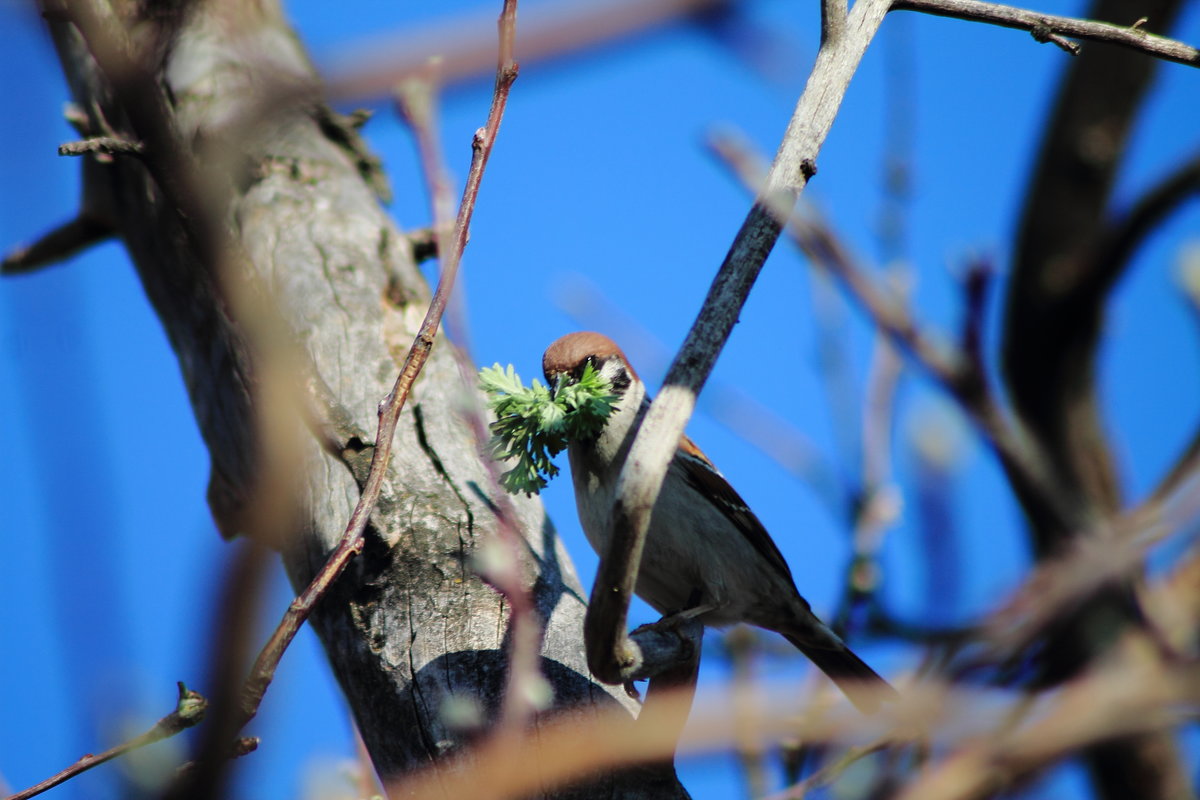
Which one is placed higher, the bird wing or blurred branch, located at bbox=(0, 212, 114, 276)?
blurred branch, located at bbox=(0, 212, 114, 276)

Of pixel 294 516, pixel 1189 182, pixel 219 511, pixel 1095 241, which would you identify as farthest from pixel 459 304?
pixel 1095 241

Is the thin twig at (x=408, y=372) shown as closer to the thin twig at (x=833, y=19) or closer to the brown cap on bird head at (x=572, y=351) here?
the thin twig at (x=833, y=19)

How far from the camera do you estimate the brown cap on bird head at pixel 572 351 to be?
2.67m

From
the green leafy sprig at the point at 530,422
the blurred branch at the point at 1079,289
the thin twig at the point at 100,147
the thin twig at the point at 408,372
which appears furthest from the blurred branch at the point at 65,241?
the blurred branch at the point at 1079,289

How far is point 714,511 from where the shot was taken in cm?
275

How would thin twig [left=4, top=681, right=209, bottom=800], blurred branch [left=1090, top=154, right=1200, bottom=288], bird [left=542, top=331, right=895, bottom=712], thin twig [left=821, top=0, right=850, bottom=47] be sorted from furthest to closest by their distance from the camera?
blurred branch [left=1090, top=154, right=1200, bottom=288]
bird [left=542, top=331, right=895, bottom=712]
thin twig [left=821, top=0, right=850, bottom=47]
thin twig [left=4, top=681, right=209, bottom=800]

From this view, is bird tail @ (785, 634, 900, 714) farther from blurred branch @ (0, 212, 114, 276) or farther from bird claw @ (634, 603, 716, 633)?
blurred branch @ (0, 212, 114, 276)

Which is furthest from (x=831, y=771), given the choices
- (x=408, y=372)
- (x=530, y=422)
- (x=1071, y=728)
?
(x=530, y=422)

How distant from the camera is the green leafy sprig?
7.03ft

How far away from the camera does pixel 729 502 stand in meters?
2.84

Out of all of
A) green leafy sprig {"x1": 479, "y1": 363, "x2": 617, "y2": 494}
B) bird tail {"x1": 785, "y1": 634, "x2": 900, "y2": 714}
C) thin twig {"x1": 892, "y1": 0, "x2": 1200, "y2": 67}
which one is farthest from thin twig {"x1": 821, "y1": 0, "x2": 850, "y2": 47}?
bird tail {"x1": 785, "y1": 634, "x2": 900, "y2": 714}

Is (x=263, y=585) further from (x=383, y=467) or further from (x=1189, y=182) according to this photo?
(x=1189, y=182)

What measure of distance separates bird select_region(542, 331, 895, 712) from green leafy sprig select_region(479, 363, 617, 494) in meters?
0.14

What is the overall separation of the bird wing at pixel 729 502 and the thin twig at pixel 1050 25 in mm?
1293
